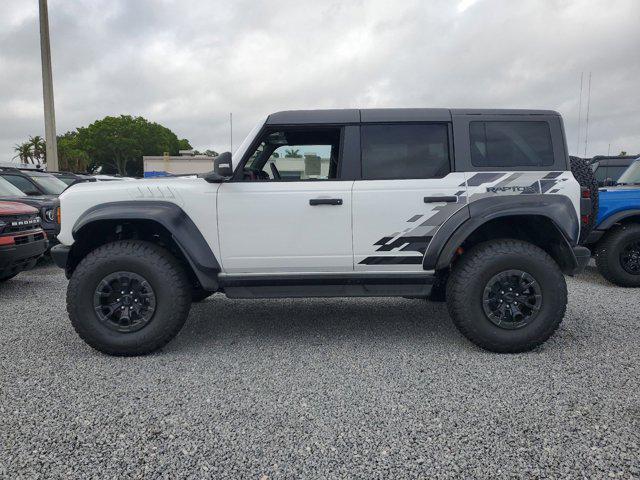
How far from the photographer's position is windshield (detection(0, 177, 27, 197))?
23.6ft

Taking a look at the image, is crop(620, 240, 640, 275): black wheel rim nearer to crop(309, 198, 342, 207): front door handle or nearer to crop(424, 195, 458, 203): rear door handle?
crop(424, 195, 458, 203): rear door handle

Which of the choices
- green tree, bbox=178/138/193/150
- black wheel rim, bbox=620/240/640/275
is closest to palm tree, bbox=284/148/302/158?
black wheel rim, bbox=620/240/640/275

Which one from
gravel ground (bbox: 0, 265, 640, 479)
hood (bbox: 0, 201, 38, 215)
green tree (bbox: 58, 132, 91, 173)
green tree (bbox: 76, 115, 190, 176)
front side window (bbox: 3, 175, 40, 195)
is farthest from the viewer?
green tree (bbox: 76, 115, 190, 176)

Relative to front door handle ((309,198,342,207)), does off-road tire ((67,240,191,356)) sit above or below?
below

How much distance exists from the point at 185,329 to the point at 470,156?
110 inches

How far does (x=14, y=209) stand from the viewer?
220 inches

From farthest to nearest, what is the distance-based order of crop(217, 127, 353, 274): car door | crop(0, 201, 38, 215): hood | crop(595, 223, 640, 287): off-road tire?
crop(595, 223, 640, 287): off-road tire, crop(0, 201, 38, 215): hood, crop(217, 127, 353, 274): car door

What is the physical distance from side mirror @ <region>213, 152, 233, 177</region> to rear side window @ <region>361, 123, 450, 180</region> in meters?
0.98

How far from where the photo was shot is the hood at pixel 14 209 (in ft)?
17.9

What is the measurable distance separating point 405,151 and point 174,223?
179cm

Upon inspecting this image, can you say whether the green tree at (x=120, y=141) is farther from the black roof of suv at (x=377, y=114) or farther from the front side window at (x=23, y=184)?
the black roof of suv at (x=377, y=114)

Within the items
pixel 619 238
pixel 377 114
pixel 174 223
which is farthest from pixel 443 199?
pixel 619 238

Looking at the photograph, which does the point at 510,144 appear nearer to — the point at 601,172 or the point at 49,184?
the point at 601,172

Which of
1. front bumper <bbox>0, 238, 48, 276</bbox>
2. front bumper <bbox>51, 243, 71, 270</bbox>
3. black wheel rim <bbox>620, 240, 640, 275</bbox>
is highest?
front bumper <bbox>51, 243, 71, 270</bbox>
